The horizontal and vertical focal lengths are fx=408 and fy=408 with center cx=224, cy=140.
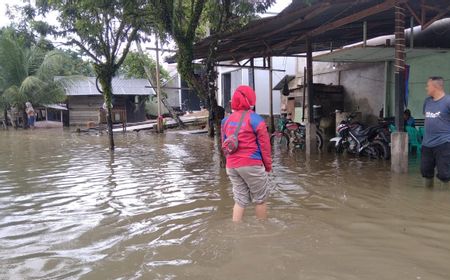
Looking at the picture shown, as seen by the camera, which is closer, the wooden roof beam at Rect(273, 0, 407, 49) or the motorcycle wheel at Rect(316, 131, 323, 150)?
the wooden roof beam at Rect(273, 0, 407, 49)

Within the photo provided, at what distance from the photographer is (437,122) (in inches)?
231

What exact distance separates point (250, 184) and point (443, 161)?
10.6 ft

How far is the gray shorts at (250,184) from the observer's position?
4.38 metres

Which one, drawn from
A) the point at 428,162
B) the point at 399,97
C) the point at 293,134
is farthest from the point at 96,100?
the point at 428,162

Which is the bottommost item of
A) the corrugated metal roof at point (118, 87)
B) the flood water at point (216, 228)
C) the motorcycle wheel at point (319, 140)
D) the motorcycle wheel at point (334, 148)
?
the flood water at point (216, 228)

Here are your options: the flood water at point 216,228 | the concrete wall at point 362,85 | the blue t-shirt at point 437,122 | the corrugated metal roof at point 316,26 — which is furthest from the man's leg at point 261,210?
the concrete wall at point 362,85

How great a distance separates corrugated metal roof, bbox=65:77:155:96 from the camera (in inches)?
1201

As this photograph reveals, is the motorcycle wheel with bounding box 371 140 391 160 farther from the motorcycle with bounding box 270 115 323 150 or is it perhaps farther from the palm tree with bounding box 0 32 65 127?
the palm tree with bounding box 0 32 65 127

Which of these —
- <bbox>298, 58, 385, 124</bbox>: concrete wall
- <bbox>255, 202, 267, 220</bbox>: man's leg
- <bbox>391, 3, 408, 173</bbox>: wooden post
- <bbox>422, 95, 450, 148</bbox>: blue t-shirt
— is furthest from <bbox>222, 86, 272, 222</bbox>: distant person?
<bbox>298, 58, 385, 124</bbox>: concrete wall

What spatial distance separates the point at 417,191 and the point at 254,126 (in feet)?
11.1

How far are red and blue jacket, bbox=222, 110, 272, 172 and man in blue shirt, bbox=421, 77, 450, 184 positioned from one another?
2974 millimetres

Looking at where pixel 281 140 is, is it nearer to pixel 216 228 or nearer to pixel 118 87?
pixel 216 228

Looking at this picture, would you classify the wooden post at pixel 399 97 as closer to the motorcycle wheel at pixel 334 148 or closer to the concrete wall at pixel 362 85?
the motorcycle wheel at pixel 334 148

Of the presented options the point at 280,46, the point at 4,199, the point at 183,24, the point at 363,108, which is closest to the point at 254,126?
the point at 4,199
